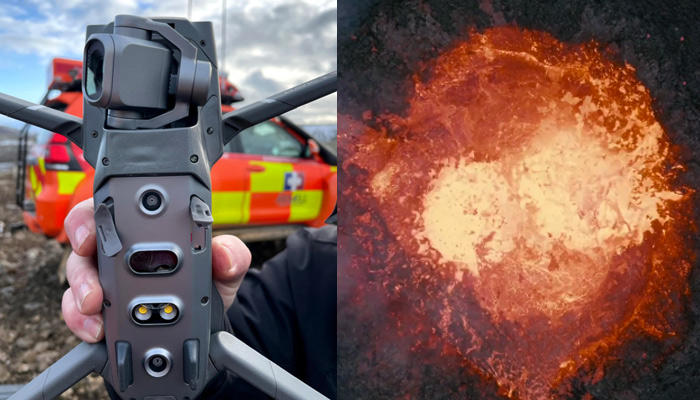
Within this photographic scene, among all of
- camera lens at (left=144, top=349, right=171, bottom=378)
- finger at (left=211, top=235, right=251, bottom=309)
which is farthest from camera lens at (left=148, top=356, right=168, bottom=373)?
finger at (left=211, top=235, right=251, bottom=309)

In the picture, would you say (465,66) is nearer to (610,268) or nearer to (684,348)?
(610,268)

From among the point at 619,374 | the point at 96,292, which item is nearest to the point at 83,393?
the point at 96,292

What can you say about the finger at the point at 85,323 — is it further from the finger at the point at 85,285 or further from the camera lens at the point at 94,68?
the camera lens at the point at 94,68

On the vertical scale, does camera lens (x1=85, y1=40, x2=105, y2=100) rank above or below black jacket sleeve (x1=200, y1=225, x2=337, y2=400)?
above

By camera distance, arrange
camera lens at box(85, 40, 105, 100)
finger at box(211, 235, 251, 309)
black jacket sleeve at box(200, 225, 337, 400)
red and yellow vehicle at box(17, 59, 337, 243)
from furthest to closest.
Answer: red and yellow vehicle at box(17, 59, 337, 243) → black jacket sleeve at box(200, 225, 337, 400) → finger at box(211, 235, 251, 309) → camera lens at box(85, 40, 105, 100)

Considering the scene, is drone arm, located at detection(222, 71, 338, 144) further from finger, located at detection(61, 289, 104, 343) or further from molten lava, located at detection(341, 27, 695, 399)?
finger, located at detection(61, 289, 104, 343)

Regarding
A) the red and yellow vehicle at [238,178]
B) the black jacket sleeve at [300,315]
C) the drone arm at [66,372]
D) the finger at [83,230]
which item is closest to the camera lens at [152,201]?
the finger at [83,230]
